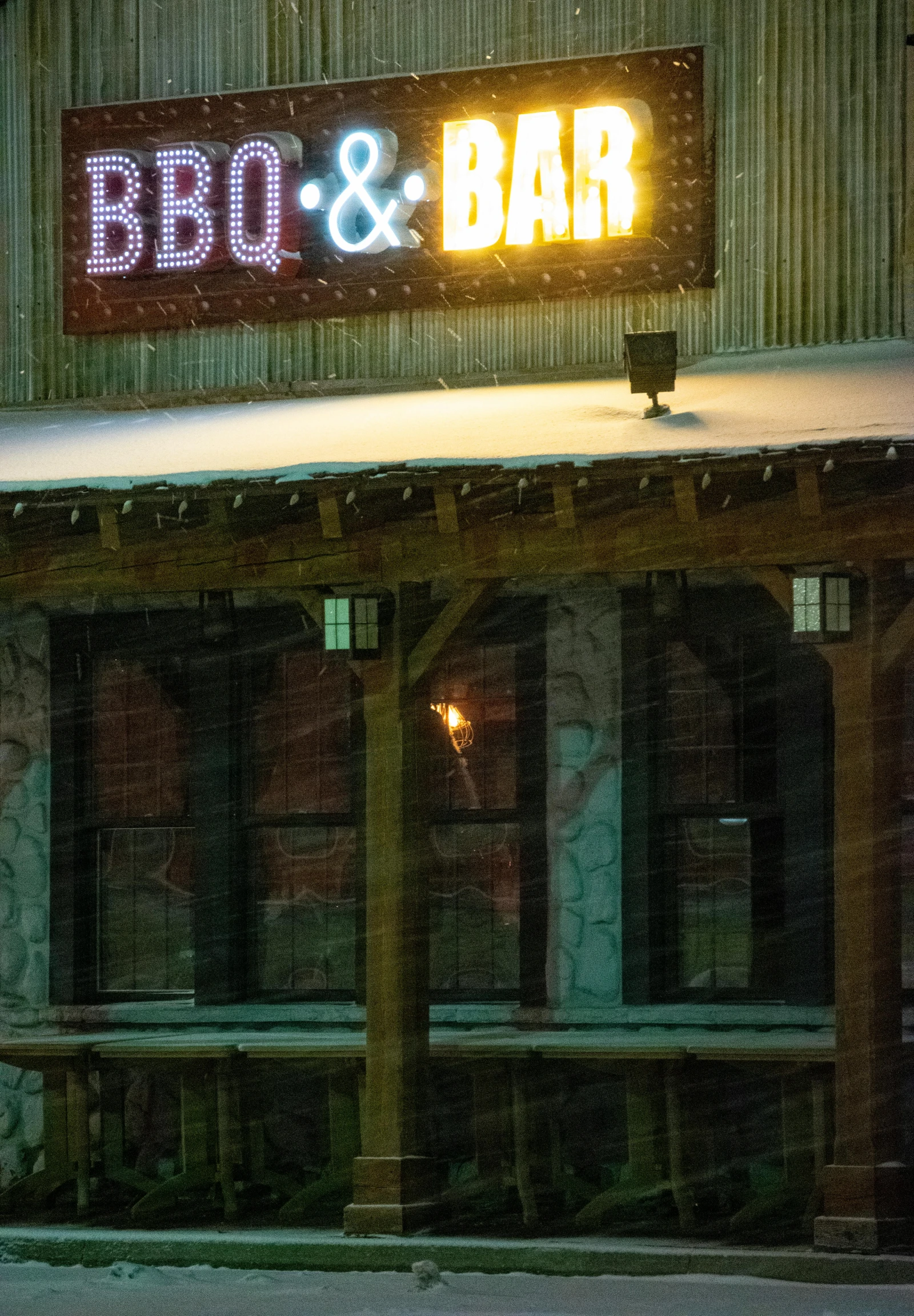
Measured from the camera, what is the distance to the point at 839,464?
8047 mm

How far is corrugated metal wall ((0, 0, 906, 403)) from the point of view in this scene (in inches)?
437

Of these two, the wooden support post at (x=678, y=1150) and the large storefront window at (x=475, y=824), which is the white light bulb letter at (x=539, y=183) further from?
the wooden support post at (x=678, y=1150)

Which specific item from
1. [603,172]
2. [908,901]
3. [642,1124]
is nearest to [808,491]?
[908,901]

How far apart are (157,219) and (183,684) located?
2.82 metres

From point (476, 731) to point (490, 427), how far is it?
2.16 meters

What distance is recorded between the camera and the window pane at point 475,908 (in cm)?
1107

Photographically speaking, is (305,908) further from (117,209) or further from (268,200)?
(117,209)

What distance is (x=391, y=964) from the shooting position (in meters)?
9.22

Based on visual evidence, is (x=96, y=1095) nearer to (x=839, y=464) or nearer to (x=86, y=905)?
(x=86, y=905)

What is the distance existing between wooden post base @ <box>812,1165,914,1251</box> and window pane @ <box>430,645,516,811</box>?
10.3ft

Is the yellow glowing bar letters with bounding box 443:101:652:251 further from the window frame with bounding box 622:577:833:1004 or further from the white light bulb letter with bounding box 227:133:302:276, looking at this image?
the window frame with bounding box 622:577:833:1004

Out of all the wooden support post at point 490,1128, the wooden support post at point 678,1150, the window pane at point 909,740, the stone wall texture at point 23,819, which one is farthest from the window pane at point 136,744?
the window pane at point 909,740

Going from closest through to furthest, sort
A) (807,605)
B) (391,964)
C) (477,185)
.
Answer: (807,605)
(391,964)
(477,185)

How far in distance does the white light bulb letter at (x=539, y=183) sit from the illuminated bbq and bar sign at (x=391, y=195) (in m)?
0.01
